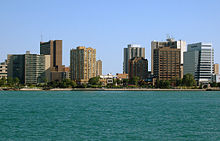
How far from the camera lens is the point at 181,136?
48.4m

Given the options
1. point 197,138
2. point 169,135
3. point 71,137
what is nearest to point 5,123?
point 71,137

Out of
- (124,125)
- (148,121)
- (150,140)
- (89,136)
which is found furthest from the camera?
(148,121)

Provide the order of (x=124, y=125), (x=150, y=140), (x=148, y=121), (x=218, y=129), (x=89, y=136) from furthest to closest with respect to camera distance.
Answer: (x=148, y=121), (x=124, y=125), (x=218, y=129), (x=89, y=136), (x=150, y=140)

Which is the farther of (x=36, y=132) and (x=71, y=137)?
(x=36, y=132)

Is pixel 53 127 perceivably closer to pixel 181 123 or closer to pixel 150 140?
pixel 150 140

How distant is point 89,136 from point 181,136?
38.7 feet

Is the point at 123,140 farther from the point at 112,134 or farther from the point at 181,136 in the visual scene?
the point at 181,136

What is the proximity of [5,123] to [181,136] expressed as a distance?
29.1 m

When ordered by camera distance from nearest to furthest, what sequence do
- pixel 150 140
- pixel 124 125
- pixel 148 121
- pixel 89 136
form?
pixel 150 140, pixel 89 136, pixel 124 125, pixel 148 121

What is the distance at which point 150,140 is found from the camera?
4531 centimetres

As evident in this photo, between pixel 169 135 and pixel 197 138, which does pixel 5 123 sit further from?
pixel 197 138

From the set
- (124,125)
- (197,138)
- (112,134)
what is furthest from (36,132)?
(197,138)

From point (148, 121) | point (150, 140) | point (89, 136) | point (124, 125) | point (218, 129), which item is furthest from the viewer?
point (148, 121)

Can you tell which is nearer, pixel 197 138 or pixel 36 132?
pixel 197 138
